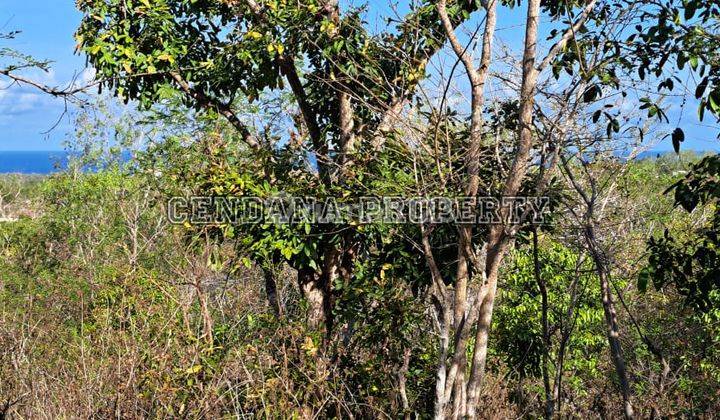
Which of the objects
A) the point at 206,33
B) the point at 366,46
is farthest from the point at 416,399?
the point at 206,33

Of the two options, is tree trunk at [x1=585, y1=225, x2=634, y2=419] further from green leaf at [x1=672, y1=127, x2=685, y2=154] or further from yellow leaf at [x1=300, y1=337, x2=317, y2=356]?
yellow leaf at [x1=300, y1=337, x2=317, y2=356]

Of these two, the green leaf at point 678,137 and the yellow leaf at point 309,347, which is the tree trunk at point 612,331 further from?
the yellow leaf at point 309,347

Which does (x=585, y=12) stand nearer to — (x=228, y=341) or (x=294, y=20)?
(x=294, y=20)

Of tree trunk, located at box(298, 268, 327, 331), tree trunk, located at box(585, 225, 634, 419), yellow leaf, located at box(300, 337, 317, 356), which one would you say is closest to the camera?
tree trunk, located at box(585, 225, 634, 419)

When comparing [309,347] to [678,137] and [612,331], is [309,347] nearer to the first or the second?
[612,331]

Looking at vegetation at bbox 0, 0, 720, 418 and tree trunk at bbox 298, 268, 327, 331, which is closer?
vegetation at bbox 0, 0, 720, 418

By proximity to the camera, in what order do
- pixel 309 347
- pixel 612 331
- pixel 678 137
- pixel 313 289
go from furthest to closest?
pixel 313 289
pixel 309 347
pixel 612 331
pixel 678 137

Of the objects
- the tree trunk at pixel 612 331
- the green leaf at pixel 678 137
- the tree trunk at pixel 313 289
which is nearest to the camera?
the green leaf at pixel 678 137

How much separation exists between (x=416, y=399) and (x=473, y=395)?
172 centimetres

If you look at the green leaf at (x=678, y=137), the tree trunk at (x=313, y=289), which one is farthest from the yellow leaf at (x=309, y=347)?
the green leaf at (x=678, y=137)

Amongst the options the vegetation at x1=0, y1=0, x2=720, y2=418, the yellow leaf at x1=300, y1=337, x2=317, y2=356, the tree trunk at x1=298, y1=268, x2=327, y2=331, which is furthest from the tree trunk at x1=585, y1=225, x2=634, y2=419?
the tree trunk at x1=298, y1=268, x2=327, y2=331

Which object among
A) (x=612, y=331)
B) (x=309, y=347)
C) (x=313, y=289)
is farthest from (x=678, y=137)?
(x=313, y=289)

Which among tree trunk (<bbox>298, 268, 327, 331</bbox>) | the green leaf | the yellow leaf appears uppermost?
the green leaf

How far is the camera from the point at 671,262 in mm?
4332
